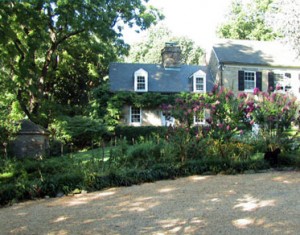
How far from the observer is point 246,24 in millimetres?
34469

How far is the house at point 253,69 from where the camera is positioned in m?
23.6

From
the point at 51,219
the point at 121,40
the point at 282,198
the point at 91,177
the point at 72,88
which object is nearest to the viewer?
the point at 51,219

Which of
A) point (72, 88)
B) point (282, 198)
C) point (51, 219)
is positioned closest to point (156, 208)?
point (51, 219)

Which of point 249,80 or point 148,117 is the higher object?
point 249,80

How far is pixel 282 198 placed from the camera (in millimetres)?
6078

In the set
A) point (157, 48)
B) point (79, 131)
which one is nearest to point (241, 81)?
point (79, 131)

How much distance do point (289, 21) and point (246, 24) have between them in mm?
17434

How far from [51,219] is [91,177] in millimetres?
2358

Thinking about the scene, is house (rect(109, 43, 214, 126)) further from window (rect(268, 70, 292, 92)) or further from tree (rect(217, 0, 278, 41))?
tree (rect(217, 0, 278, 41))

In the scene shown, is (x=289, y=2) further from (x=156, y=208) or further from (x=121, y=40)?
(x=156, y=208)

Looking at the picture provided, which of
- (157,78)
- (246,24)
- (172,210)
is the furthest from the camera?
(246,24)

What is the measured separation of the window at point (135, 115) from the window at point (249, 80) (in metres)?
7.35

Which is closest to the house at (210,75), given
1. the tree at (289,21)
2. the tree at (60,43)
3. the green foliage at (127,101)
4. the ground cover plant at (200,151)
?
the green foliage at (127,101)

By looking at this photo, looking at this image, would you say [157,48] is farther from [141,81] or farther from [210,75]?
[141,81]
